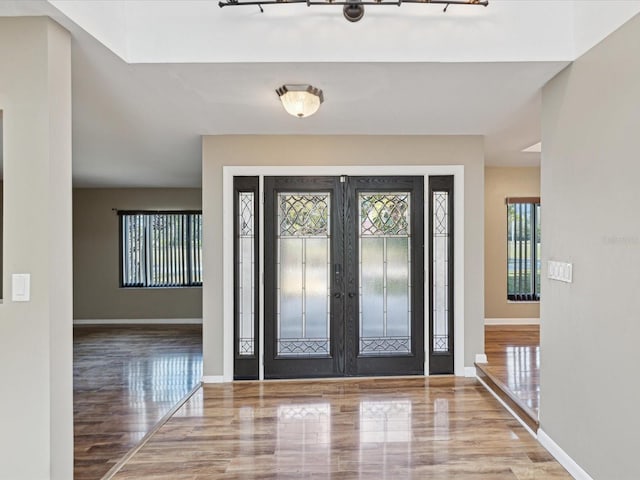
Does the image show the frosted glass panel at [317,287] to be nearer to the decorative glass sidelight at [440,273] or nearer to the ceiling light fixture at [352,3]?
the decorative glass sidelight at [440,273]

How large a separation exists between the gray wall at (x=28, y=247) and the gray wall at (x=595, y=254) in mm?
2832

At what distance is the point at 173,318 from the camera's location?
7.62 m

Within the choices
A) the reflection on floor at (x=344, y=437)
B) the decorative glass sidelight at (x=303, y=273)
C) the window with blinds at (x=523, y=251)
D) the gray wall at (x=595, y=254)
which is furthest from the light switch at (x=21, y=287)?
the window with blinds at (x=523, y=251)

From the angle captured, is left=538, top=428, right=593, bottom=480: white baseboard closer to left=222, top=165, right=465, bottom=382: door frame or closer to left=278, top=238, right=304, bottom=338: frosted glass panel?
left=222, top=165, right=465, bottom=382: door frame

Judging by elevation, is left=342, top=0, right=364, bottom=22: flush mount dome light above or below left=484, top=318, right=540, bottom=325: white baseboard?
above

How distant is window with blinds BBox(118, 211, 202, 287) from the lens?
761cm

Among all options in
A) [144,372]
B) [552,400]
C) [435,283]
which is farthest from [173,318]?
[552,400]

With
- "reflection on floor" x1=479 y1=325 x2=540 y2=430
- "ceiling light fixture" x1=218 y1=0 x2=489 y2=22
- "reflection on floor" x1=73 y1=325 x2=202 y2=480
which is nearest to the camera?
"ceiling light fixture" x1=218 y1=0 x2=489 y2=22

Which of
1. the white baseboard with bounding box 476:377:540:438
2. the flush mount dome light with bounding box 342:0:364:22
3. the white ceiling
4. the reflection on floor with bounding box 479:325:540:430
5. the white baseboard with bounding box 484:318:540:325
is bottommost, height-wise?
the white baseboard with bounding box 476:377:540:438

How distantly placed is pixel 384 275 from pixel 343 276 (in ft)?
1.43

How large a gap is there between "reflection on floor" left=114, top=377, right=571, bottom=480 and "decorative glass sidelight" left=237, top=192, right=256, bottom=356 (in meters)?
0.49

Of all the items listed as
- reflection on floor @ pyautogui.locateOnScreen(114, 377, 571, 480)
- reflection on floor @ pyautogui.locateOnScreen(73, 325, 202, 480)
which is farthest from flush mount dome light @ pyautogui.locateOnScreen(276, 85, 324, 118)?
reflection on floor @ pyautogui.locateOnScreen(73, 325, 202, 480)

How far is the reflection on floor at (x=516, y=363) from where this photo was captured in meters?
3.44

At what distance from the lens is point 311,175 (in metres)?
4.20
